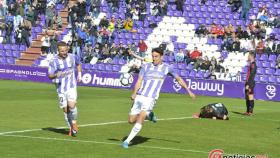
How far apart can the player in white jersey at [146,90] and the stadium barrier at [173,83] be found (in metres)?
22.4

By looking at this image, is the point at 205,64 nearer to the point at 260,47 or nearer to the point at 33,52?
the point at 260,47

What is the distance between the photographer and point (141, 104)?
1630 centimetres

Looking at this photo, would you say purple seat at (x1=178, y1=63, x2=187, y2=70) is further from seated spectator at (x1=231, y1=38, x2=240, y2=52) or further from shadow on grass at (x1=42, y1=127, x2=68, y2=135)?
shadow on grass at (x1=42, y1=127, x2=68, y2=135)

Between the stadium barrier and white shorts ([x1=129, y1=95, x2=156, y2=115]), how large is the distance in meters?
22.8

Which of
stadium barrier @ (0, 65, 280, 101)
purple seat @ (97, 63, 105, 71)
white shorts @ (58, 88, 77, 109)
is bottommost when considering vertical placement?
stadium barrier @ (0, 65, 280, 101)

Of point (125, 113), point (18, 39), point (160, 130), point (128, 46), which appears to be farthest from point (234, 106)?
point (18, 39)

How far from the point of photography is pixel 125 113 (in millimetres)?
25594

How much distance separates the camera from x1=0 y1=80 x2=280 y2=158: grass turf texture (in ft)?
50.7

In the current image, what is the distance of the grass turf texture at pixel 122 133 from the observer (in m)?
15.5

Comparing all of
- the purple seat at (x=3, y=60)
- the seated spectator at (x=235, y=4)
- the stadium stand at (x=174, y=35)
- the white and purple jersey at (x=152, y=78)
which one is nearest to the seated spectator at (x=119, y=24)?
the stadium stand at (x=174, y=35)

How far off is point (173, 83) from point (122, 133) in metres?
22.1

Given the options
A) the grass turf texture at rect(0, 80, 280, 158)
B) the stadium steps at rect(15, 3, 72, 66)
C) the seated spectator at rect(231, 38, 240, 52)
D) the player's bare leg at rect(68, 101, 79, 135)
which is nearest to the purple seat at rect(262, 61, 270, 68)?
the seated spectator at rect(231, 38, 240, 52)

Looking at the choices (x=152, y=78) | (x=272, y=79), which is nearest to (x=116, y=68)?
(x=272, y=79)

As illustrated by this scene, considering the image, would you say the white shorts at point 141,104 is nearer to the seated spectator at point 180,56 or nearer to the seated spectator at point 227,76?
the seated spectator at point 227,76
